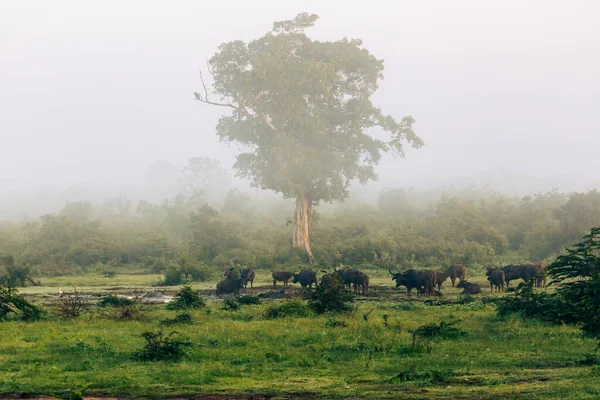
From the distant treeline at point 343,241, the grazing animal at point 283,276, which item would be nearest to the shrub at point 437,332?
the grazing animal at point 283,276

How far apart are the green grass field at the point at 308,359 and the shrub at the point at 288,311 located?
0.35 m

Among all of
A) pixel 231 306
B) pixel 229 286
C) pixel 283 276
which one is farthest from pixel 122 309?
pixel 283 276

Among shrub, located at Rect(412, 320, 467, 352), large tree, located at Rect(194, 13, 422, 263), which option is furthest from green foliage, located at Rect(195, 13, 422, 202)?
shrub, located at Rect(412, 320, 467, 352)

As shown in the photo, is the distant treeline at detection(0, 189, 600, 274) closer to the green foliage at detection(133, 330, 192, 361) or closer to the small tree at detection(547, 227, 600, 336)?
the small tree at detection(547, 227, 600, 336)

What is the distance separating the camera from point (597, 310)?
15.8 m

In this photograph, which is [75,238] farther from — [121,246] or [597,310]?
[597,310]

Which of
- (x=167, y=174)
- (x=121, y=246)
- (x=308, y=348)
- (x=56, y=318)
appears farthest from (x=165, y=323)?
(x=167, y=174)

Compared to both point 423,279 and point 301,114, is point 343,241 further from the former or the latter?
point 423,279

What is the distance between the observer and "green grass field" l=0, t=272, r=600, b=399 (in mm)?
11398

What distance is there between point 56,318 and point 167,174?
18012cm

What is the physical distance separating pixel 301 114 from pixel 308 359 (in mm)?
34171

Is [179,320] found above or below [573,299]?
below

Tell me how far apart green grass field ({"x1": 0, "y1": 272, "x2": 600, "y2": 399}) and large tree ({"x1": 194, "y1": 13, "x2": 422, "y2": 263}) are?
2636cm

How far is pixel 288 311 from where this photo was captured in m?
20.2
